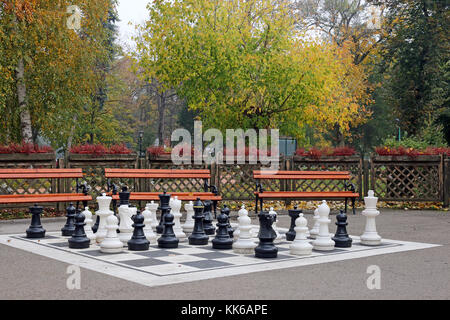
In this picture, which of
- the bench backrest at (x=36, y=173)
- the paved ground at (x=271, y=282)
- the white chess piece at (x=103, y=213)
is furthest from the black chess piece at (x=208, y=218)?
the bench backrest at (x=36, y=173)

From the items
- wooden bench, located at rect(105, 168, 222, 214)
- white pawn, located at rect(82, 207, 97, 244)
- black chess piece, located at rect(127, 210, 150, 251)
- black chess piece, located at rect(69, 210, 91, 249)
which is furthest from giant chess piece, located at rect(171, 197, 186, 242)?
wooden bench, located at rect(105, 168, 222, 214)

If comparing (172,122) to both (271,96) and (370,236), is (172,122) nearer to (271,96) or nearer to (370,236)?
(271,96)

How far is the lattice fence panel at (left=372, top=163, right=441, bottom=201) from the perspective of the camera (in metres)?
15.2

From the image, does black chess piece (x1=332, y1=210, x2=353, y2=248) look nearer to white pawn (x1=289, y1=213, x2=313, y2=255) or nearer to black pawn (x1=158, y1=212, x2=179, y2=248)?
white pawn (x1=289, y1=213, x2=313, y2=255)

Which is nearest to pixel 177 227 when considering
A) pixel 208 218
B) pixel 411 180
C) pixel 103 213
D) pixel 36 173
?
pixel 208 218

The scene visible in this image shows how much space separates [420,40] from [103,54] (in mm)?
13744

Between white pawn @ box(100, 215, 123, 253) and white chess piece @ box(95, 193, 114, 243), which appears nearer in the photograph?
white pawn @ box(100, 215, 123, 253)

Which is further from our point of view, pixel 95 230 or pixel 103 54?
pixel 103 54

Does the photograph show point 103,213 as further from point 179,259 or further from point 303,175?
point 303,175

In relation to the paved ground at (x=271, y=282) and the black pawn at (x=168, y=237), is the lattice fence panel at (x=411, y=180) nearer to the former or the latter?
the paved ground at (x=271, y=282)

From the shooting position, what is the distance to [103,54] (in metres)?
24.8

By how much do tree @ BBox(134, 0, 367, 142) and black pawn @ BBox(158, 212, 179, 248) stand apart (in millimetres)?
12537
